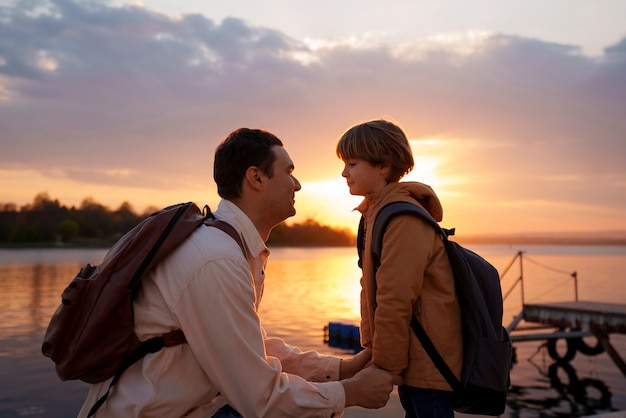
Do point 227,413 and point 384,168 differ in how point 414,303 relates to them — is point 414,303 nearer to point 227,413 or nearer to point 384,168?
point 384,168

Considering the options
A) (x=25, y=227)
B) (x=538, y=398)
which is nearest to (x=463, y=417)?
(x=538, y=398)

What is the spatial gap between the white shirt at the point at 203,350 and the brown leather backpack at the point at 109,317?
4cm

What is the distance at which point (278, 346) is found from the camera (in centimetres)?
346

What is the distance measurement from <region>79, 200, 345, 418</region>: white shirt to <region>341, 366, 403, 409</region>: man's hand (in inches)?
11.0

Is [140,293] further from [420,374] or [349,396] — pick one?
[420,374]

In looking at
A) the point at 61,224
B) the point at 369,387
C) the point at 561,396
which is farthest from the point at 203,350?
the point at 61,224

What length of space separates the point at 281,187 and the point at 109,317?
1.12 meters

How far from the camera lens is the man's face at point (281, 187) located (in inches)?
122

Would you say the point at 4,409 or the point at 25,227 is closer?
the point at 4,409

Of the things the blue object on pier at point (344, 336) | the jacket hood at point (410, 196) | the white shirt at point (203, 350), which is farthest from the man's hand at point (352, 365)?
the blue object on pier at point (344, 336)

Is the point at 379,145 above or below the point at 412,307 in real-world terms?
above

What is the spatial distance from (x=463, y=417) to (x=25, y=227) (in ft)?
443

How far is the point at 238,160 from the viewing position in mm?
3049

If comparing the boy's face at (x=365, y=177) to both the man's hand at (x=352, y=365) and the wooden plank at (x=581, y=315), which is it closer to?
the man's hand at (x=352, y=365)
